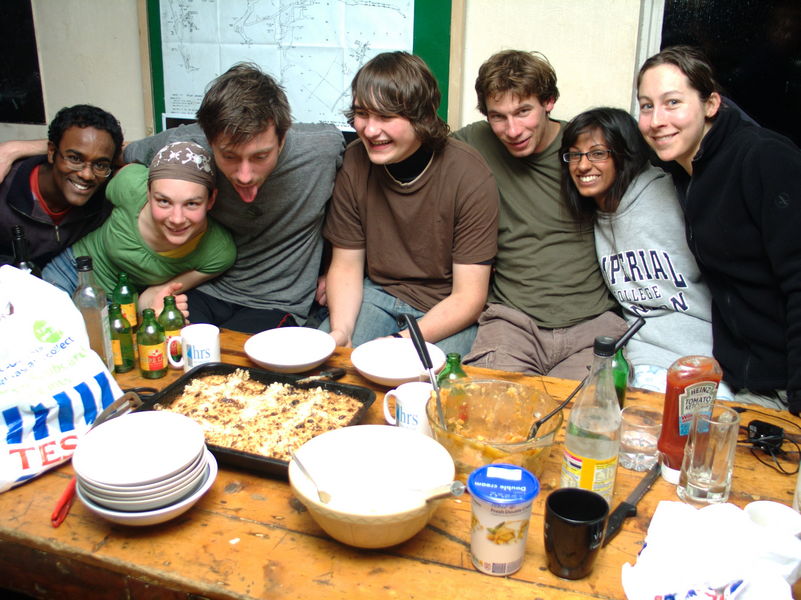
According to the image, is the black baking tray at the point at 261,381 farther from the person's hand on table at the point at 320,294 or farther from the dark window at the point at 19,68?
the dark window at the point at 19,68

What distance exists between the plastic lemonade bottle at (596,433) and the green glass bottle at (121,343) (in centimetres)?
114

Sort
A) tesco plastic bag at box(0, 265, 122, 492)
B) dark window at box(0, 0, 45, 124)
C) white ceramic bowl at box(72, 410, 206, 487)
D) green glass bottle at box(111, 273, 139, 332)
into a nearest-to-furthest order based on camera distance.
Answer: white ceramic bowl at box(72, 410, 206, 487) → tesco plastic bag at box(0, 265, 122, 492) → green glass bottle at box(111, 273, 139, 332) → dark window at box(0, 0, 45, 124)

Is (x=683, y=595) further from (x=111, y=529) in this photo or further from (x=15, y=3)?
(x=15, y=3)

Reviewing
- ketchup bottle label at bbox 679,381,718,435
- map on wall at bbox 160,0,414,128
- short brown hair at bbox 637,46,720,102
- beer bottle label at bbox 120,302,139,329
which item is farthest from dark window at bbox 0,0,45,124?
ketchup bottle label at bbox 679,381,718,435

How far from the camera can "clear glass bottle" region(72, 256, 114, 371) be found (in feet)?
5.20

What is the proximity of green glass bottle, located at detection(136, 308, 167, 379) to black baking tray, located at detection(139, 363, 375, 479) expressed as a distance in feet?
0.45

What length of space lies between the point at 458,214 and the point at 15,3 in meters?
2.71

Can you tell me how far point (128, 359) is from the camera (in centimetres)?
163

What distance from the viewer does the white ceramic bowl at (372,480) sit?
953mm

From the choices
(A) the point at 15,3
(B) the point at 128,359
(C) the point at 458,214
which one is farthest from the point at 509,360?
(A) the point at 15,3

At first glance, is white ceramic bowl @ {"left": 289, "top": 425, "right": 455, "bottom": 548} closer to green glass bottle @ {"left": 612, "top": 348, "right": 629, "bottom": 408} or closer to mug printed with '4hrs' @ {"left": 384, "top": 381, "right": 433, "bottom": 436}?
mug printed with '4hrs' @ {"left": 384, "top": 381, "right": 433, "bottom": 436}

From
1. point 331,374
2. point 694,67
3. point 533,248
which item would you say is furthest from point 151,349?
point 694,67

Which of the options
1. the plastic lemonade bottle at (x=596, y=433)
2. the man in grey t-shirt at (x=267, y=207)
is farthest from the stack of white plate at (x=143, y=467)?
the man in grey t-shirt at (x=267, y=207)

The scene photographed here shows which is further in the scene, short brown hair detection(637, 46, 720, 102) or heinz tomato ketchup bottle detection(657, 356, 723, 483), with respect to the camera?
short brown hair detection(637, 46, 720, 102)
